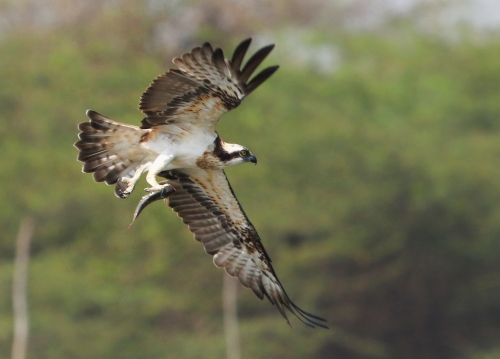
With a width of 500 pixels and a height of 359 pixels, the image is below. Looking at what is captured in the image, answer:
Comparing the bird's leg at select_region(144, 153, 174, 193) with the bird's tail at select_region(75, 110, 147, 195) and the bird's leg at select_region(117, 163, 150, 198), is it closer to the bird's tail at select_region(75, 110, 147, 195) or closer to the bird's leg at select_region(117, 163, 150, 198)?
the bird's leg at select_region(117, 163, 150, 198)

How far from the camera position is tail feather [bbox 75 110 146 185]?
10.0m

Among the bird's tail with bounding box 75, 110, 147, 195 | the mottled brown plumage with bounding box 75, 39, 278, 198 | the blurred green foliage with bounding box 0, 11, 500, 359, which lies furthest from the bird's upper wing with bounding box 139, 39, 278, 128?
the blurred green foliage with bounding box 0, 11, 500, 359

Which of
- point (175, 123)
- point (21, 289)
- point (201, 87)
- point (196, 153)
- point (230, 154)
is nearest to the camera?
point (201, 87)

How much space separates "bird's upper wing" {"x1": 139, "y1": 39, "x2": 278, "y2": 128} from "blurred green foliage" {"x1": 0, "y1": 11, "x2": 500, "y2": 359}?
16.1 m

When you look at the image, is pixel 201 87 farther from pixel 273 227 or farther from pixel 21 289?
pixel 273 227

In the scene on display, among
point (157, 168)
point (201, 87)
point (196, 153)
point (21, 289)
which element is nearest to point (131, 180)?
point (157, 168)

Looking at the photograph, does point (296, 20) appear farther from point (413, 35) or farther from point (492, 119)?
point (492, 119)

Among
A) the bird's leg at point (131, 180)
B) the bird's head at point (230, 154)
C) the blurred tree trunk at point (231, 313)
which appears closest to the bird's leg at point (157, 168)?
the bird's leg at point (131, 180)

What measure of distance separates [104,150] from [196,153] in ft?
3.08

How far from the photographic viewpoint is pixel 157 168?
977 centimetres

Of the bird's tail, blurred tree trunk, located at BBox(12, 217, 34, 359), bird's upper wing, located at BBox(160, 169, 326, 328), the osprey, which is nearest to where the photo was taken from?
the osprey

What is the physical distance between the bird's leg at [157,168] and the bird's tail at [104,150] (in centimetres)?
29

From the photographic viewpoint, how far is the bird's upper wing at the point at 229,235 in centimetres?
1069

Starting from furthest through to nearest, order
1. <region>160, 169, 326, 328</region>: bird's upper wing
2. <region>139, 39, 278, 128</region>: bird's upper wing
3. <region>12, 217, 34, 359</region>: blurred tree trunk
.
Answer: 1. <region>12, 217, 34, 359</region>: blurred tree trunk
2. <region>160, 169, 326, 328</region>: bird's upper wing
3. <region>139, 39, 278, 128</region>: bird's upper wing
